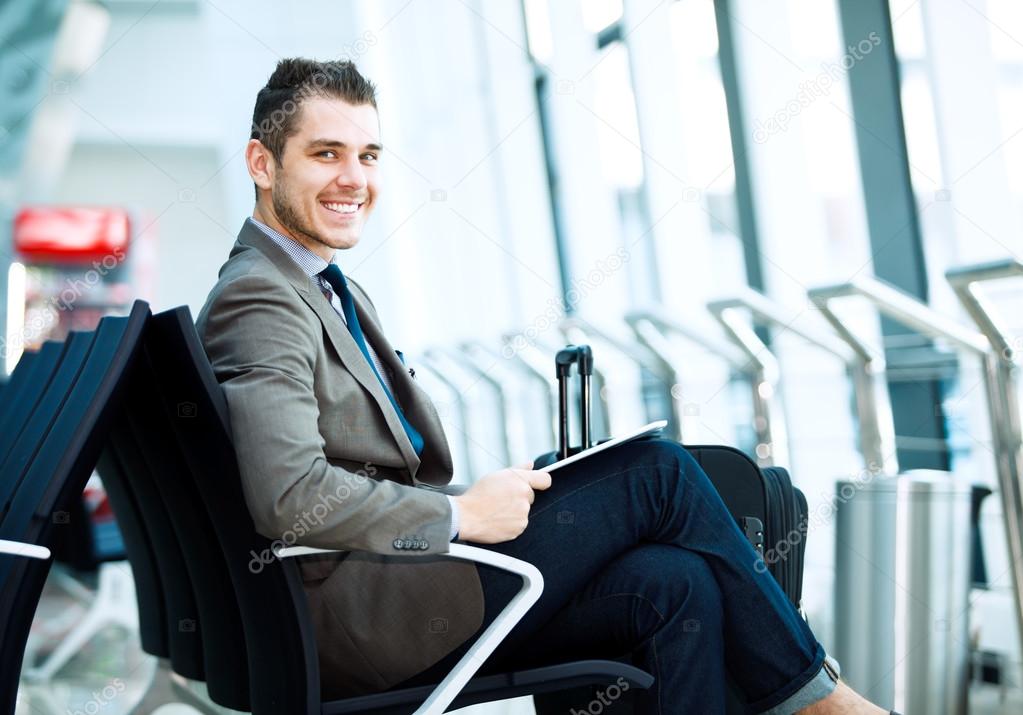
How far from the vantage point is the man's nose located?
1486 mm

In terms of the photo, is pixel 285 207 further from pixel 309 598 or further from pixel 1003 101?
pixel 1003 101

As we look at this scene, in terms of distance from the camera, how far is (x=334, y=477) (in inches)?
46.3

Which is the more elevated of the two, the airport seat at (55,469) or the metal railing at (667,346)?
the metal railing at (667,346)

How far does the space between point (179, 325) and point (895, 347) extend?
2.61m

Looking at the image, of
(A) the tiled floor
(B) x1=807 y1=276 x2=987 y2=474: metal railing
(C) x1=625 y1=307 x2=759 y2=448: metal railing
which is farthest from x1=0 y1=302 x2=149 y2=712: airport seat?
(C) x1=625 y1=307 x2=759 y2=448: metal railing

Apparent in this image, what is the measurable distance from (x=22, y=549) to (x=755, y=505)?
102 cm

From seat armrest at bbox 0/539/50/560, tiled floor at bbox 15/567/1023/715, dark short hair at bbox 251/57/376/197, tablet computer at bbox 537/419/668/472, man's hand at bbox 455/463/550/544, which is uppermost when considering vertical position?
dark short hair at bbox 251/57/376/197

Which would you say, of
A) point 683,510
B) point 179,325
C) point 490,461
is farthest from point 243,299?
point 490,461

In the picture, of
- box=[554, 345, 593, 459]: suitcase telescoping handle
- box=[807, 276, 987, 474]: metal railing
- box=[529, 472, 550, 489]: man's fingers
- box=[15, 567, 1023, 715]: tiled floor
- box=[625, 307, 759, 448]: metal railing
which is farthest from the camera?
box=[625, 307, 759, 448]: metal railing

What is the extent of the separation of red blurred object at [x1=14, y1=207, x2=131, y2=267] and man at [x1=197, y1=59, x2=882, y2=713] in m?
8.04

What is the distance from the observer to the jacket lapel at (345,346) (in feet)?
4.34

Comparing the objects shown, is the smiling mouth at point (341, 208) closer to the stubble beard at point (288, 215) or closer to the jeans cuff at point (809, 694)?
the stubble beard at point (288, 215)

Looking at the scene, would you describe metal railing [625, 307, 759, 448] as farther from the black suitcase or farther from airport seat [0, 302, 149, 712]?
airport seat [0, 302, 149, 712]

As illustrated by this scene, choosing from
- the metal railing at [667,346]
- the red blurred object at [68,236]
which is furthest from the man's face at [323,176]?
the red blurred object at [68,236]
